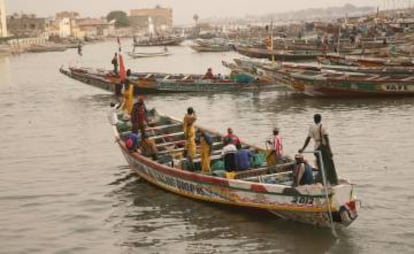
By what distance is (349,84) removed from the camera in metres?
31.2

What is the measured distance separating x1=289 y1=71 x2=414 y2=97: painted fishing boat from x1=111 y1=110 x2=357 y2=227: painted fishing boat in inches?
537

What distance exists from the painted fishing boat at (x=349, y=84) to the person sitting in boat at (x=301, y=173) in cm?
1824

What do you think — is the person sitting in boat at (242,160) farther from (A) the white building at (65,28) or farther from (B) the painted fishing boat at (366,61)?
(A) the white building at (65,28)

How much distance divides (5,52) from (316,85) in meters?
69.7

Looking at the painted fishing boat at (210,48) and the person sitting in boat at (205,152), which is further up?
the person sitting in boat at (205,152)

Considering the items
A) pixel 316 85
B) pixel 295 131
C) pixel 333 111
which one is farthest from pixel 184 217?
pixel 316 85

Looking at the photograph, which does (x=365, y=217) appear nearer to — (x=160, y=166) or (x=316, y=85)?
(x=160, y=166)

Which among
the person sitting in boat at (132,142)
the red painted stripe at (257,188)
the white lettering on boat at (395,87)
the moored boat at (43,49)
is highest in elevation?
the person sitting in boat at (132,142)

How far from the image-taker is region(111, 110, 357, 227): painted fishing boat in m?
12.7

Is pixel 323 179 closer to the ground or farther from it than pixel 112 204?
farther from it

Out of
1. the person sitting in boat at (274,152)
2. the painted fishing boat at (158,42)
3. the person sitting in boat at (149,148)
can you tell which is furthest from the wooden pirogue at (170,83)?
the painted fishing boat at (158,42)

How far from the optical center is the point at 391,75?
31734 millimetres

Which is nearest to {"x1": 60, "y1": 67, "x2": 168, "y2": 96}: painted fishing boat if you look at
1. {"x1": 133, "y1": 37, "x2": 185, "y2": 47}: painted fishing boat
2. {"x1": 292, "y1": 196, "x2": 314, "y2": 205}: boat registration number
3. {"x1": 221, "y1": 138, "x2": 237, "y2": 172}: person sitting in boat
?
{"x1": 221, "y1": 138, "x2": 237, "y2": 172}: person sitting in boat

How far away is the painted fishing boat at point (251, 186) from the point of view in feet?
41.6
